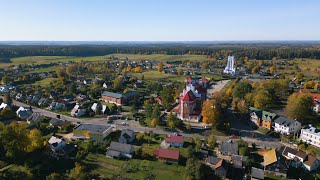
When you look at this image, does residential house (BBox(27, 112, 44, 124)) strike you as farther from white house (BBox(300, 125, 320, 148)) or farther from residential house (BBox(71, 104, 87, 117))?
white house (BBox(300, 125, 320, 148))

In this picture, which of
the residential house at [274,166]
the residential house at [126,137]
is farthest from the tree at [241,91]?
the residential house at [126,137]

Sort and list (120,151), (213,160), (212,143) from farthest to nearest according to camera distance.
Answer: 1. (212,143)
2. (120,151)
3. (213,160)

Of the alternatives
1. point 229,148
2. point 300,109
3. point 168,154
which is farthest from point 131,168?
point 300,109

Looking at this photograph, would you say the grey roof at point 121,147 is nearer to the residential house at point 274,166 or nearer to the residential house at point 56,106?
the residential house at point 274,166

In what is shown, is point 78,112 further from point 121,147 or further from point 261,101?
point 261,101

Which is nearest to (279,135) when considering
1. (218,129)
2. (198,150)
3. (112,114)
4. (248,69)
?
(218,129)
